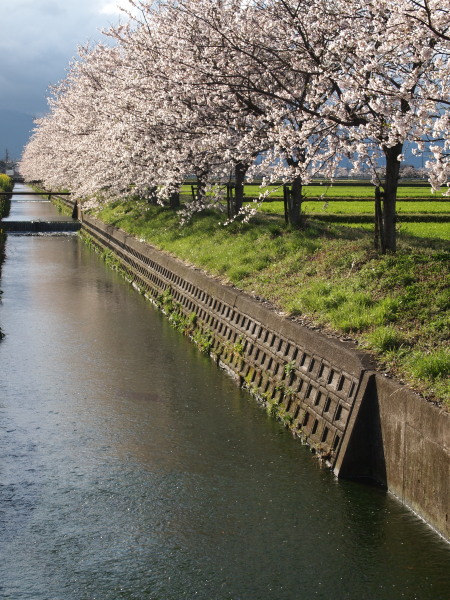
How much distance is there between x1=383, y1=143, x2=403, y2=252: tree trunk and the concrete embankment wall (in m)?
3.12

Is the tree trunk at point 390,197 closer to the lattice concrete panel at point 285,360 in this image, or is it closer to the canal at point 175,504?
the lattice concrete panel at point 285,360

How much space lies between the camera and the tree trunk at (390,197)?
16.7 m

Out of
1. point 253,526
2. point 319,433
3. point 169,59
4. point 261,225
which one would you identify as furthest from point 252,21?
point 253,526

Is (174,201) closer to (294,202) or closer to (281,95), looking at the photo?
(294,202)

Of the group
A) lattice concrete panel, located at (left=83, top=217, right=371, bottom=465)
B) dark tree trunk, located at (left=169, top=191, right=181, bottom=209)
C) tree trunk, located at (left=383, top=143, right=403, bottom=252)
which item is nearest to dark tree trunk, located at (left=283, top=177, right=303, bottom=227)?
lattice concrete panel, located at (left=83, top=217, right=371, bottom=465)

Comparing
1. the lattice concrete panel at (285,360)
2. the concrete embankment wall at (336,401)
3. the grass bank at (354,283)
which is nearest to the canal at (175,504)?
the concrete embankment wall at (336,401)

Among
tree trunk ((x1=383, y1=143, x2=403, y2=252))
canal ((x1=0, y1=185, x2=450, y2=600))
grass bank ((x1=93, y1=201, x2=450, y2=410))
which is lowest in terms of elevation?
canal ((x1=0, y1=185, x2=450, y2=600))

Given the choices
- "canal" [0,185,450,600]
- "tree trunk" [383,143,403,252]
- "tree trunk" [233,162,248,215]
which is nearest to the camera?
"canal" [0,185,450,600]

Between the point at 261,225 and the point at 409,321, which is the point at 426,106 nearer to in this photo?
the point at 409,321

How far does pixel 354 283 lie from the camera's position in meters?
15.1

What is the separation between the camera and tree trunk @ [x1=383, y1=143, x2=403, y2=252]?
1666cm

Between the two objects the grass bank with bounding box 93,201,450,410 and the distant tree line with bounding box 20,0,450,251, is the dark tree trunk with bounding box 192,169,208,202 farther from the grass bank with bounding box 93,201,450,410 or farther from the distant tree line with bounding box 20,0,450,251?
the grass bank with bounding box 93,201,450,410

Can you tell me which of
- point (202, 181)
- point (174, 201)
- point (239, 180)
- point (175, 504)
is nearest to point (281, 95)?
point (239, 180)

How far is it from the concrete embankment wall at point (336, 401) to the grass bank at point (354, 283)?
15.2 inches
